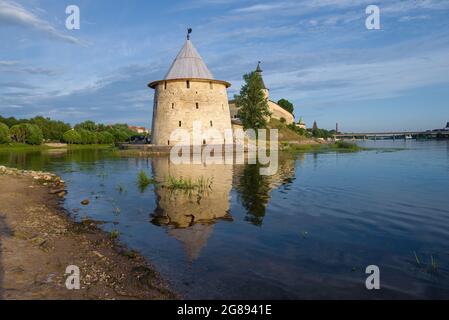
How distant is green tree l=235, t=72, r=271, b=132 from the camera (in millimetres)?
43438

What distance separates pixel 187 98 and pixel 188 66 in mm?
3126

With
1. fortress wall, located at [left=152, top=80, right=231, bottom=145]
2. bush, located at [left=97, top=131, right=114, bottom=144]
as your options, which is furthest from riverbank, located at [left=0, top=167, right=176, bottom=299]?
bush, located at [left=97, top=131, right=114, bottom=144]

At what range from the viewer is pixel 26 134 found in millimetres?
57562

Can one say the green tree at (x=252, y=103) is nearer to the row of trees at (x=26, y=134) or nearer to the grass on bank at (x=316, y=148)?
the grass on bank at (x=316, y=148)

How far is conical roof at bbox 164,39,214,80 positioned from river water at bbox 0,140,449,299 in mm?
21519

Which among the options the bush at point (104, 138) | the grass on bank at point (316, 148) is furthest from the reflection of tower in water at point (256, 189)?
the bush at point (104, 138)

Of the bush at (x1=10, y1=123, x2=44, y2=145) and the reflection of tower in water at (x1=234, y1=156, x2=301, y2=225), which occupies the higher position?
the bush at (x1=10, y1=123, x2=44, y2=145)

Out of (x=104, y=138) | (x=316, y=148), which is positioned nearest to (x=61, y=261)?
(x=316, y=148)

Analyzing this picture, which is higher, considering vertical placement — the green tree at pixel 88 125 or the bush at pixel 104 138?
the green tree at pixel 88 125

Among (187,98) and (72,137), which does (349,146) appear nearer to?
(187,98)

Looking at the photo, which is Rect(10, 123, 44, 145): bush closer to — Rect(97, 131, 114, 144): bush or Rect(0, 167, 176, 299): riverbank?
Rect(97, 131, 114, 144): bush

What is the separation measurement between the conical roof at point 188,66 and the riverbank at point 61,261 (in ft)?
85.6

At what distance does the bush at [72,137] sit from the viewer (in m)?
65.6

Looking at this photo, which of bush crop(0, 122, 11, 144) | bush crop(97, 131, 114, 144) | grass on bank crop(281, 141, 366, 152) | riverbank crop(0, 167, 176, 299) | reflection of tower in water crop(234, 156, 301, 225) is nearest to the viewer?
riverbank crop(0, 167, 176, 299)
